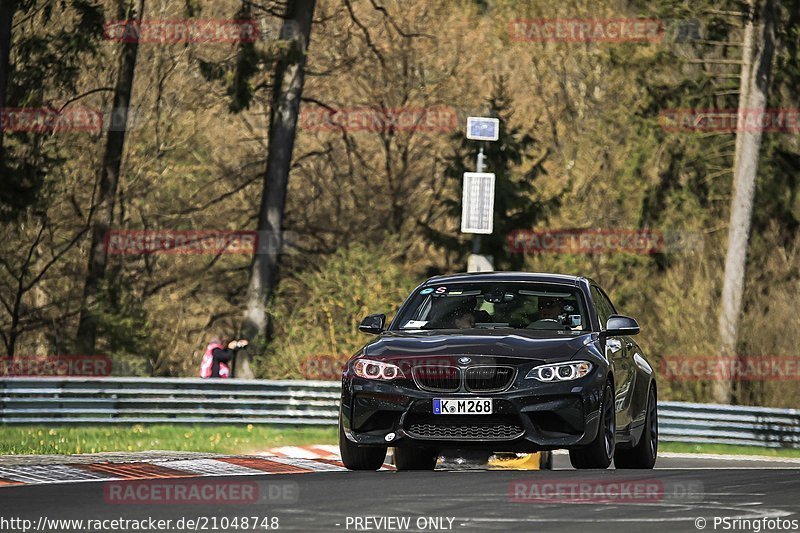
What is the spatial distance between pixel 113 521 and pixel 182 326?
123ft

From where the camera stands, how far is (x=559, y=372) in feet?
40.5

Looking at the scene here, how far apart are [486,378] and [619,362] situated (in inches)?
70.5

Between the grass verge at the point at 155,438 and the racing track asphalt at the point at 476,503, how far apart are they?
7552 mm

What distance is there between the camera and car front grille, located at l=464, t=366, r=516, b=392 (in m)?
12.4

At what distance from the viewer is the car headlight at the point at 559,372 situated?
1230 cm

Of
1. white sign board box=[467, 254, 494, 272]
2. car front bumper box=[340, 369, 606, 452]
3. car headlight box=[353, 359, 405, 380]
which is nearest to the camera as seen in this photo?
car front bumper box=[340, 369, 606, 452]

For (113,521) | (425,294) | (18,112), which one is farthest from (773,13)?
(113,521)

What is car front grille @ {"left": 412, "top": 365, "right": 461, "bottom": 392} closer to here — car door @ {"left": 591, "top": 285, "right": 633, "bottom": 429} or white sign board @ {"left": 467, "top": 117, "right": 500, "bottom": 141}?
car door @ {"left": 591, "top": 285, "right": 633, "bottom": 429}

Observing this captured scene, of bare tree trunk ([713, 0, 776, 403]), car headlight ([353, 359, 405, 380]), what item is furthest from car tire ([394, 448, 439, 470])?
bare tree trunk ([713, 0, 776, 403])

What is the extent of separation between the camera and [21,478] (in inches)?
500

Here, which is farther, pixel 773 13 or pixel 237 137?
pixel 237 137

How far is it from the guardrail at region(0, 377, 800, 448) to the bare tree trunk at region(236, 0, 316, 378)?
1037cm

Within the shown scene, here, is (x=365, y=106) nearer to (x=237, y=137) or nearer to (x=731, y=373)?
(x=237, y=137)

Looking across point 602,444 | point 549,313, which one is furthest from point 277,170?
point 602,444
